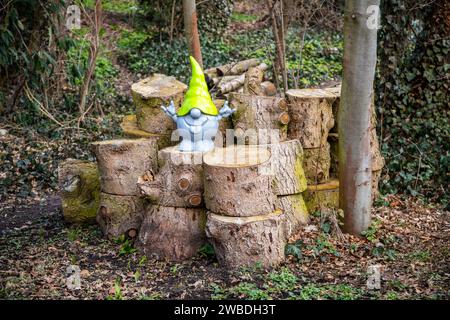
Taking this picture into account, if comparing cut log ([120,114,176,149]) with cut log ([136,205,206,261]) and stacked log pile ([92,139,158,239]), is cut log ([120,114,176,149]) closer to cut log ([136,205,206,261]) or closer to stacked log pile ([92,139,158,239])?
stacked log pile ([92,139,158,239])

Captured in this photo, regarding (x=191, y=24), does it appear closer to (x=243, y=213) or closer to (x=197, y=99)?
(x=197, y=99)

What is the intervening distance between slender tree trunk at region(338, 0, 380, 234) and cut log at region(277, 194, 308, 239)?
405 mm

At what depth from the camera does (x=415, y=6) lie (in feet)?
30.0

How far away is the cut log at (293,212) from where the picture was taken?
6.33 m

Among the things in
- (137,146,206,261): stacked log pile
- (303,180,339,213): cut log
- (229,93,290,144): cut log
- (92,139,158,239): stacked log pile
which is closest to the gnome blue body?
(137,146,206,261): stacked log pile

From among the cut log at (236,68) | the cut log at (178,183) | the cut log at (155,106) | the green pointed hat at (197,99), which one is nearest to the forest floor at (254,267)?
the cut log at (178,183)

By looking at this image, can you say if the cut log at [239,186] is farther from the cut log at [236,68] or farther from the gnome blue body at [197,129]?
the cut log at [236,68]

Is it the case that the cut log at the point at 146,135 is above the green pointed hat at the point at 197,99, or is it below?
below

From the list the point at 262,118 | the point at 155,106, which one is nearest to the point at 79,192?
the point at 155,106

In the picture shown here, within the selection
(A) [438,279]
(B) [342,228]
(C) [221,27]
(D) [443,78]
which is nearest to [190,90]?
(B) [342,228]

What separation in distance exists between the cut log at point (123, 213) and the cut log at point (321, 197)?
5.74 ft

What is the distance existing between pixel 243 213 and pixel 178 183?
0.73 meters

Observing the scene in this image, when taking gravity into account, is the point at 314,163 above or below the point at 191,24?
below

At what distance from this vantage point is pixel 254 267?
5.71m
